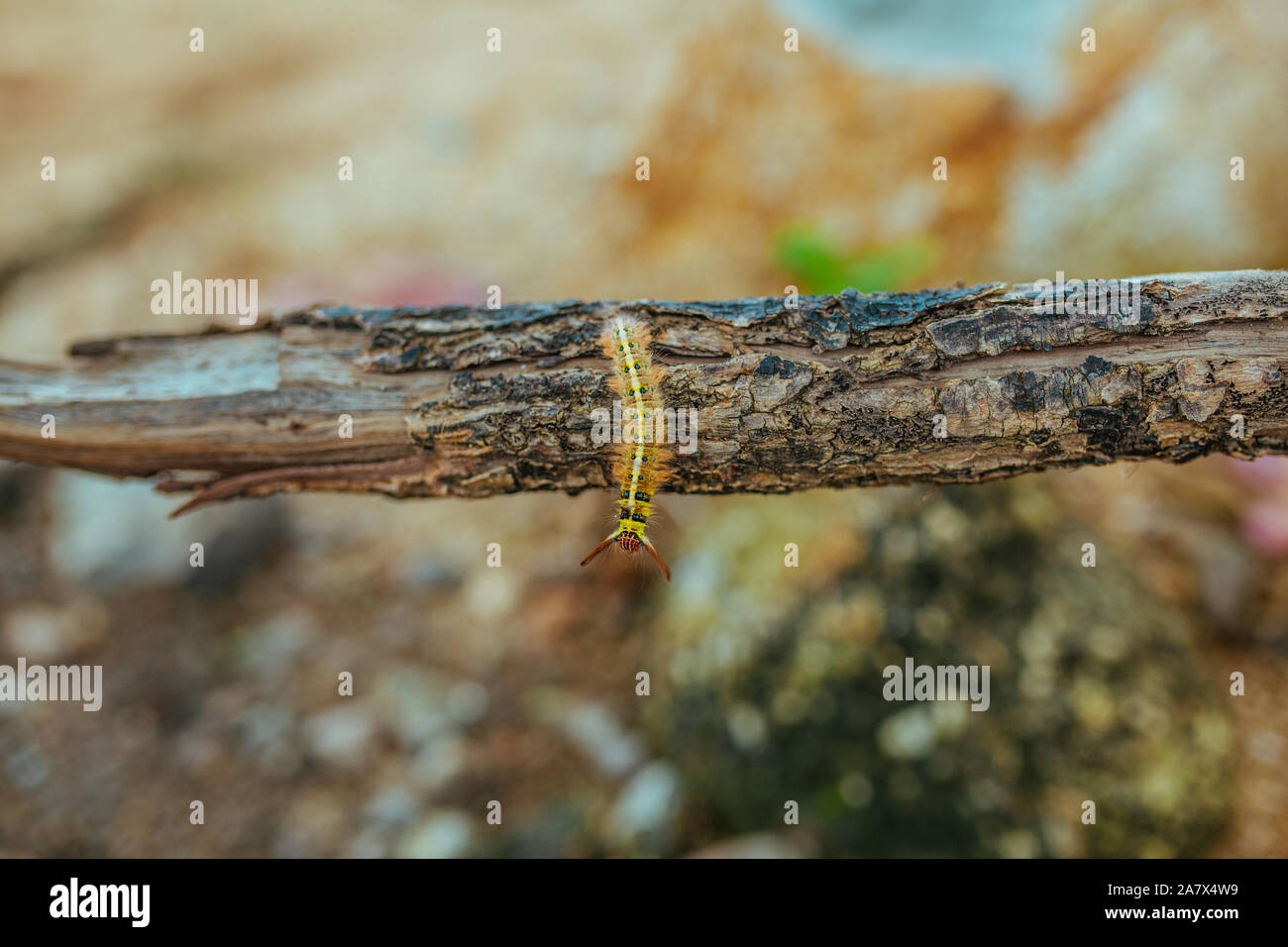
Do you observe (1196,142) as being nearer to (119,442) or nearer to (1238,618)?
(1238,618)

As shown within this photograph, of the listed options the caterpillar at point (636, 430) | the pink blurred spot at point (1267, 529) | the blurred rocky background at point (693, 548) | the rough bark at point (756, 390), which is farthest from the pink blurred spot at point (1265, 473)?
the caterpillar at point (636, 430)

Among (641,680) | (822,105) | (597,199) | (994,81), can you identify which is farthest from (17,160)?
(994,81)

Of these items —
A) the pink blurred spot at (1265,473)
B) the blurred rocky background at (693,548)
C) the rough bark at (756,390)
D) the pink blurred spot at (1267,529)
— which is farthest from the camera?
the pink blurred spot at (1265,473)

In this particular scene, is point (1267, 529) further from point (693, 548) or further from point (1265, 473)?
point (693, 548)

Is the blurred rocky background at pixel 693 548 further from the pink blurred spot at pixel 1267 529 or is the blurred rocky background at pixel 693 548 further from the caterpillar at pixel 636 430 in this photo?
the caterpillar at pixel 636 430

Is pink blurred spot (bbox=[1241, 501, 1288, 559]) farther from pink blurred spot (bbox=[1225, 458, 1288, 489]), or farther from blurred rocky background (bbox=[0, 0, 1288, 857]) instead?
pink blurred spot (bbox=[1225, 458, 1288, 489])
